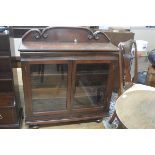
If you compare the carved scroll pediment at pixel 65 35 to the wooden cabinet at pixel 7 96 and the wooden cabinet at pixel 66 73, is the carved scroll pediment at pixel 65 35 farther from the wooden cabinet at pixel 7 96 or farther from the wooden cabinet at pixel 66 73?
the wooden cabinet at pixel 7 96

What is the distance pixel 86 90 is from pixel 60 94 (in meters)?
0.26

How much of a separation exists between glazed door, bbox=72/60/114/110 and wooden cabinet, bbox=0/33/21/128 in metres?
0.56

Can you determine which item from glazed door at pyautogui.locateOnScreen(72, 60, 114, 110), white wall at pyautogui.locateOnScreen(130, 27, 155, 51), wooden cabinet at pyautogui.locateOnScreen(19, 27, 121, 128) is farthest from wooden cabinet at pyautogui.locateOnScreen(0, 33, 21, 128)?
white wall at pyautogui.locateOnScreen(130, 27, 155, 51)

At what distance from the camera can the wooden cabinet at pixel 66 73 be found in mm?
1642

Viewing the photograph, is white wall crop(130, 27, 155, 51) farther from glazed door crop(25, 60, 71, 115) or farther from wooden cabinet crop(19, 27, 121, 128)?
glazed door crop(25, 60, 71, 115)

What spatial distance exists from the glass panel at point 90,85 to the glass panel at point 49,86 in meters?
0.12

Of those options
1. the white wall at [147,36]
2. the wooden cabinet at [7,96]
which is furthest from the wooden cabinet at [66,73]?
the white wall at [147,36]

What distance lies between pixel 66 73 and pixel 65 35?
1.21 ft

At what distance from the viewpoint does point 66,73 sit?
1.73 m

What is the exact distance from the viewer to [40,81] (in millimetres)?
1774

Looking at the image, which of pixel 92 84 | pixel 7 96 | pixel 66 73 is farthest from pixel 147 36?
pixel 7 96
